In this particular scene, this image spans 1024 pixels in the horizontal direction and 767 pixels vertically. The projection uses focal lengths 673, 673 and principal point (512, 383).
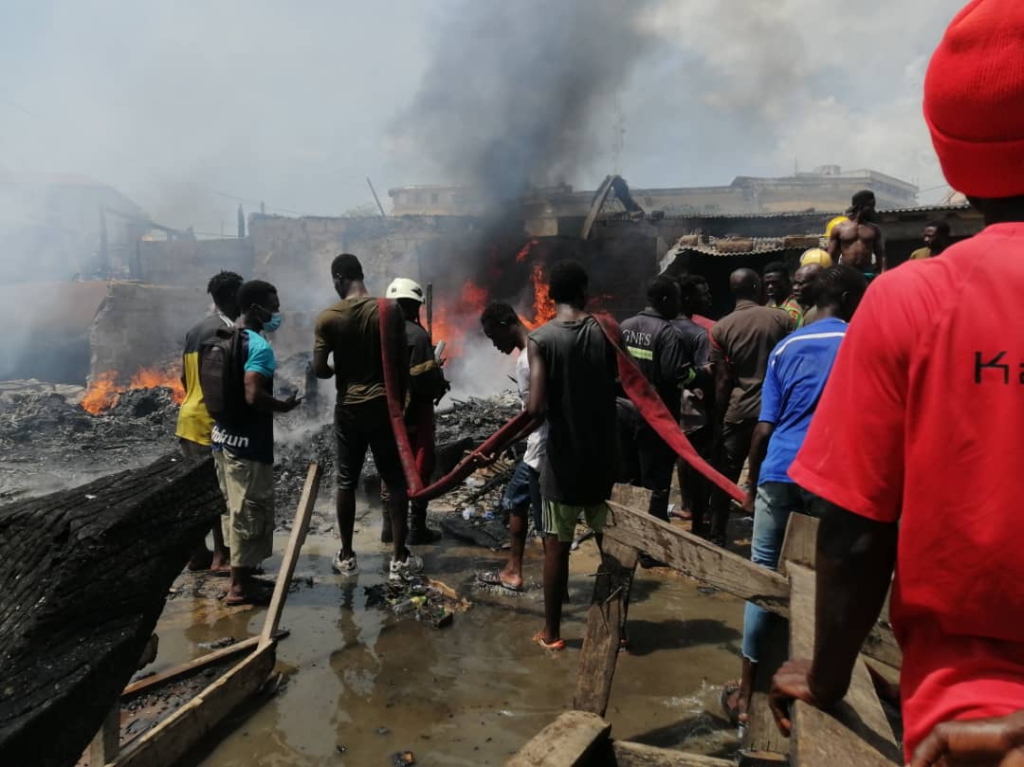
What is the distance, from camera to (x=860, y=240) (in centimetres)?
672

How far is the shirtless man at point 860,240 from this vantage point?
672 cm

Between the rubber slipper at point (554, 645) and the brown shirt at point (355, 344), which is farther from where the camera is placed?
the brown shirt at point (355, 344)

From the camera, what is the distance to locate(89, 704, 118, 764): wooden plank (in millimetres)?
2418

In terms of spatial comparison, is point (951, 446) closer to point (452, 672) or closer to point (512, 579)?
point (452, 672)

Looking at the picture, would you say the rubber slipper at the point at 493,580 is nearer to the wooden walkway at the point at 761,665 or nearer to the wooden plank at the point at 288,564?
the wooden plank at the point at 288,564

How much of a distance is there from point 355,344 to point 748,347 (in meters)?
3.00

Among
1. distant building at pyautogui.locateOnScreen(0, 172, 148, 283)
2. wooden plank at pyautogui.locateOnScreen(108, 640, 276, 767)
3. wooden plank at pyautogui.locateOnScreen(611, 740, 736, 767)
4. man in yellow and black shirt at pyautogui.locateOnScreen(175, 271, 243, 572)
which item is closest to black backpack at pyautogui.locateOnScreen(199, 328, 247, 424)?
man in yellow and black shirt at pyautogui.locateOnScreen(175, 271, 243, 572)

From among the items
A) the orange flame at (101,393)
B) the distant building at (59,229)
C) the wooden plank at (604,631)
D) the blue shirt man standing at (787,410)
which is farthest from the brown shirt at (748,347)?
the distant building at (59,229)

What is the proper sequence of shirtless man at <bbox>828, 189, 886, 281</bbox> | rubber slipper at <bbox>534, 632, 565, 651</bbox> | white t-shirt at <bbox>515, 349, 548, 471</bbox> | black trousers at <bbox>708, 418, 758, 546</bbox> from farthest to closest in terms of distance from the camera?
shirtless man at <bbox>828, 189, 886, 281</bbox>, black trousers at <bbox>708, 418, 758, 546</bbox>, white t-shirt at <bbox>515, 349, 548, 471</bbox>, rubber slipper at <bbox>534, 632, 565, 651</bbox>

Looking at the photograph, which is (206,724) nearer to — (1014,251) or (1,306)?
(1014,251)

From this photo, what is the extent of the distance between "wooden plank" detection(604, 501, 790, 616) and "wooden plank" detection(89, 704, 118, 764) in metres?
2.00

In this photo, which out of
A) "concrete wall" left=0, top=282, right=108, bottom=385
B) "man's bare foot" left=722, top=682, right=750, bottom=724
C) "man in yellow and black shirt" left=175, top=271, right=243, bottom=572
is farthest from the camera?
"concrete wall" left=0, top=282, right=108, bottom=385

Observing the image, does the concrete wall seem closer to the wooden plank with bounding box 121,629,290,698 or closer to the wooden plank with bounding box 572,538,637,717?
the wooden plank with bounding box 121,629,290,698

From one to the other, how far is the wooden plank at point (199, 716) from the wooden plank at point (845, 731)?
246 centimetres
